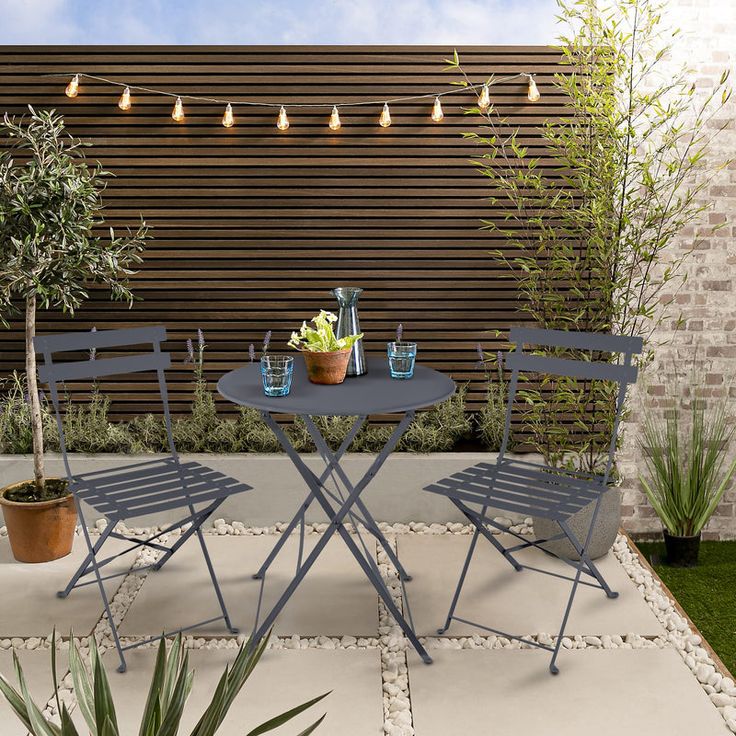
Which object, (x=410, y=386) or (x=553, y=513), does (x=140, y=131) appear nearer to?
(x=410, y=386)

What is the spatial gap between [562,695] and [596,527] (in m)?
1.16

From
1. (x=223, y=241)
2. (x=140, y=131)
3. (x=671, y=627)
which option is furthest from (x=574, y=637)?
(x=140, y=131)

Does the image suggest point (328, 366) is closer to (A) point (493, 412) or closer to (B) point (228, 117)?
(A) point (493, 412)

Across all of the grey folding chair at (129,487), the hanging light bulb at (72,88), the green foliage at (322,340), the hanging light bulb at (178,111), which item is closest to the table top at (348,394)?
the green foliage at (322,340)

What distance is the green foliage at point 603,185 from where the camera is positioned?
3.74m

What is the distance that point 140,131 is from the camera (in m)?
4.56

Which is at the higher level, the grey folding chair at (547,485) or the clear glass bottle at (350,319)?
the clear glass bottle at (350,319)

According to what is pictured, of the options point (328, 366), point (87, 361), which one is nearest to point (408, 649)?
point (328, 366)

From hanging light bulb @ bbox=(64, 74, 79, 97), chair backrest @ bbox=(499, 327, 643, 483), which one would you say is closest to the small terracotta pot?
chair backrest @ bbox=(499, 327, 643, 483)

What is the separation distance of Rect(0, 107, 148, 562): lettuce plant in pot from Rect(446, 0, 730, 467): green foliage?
2.12 meters

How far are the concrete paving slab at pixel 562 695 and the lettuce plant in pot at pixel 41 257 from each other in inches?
79.1

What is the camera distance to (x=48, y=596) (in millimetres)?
3455

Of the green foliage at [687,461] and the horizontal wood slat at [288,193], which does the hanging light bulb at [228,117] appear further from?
the green foliage at [687,461]

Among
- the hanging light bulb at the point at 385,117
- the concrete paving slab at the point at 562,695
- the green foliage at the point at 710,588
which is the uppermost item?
the hanging light bulb at the point at 385,117
